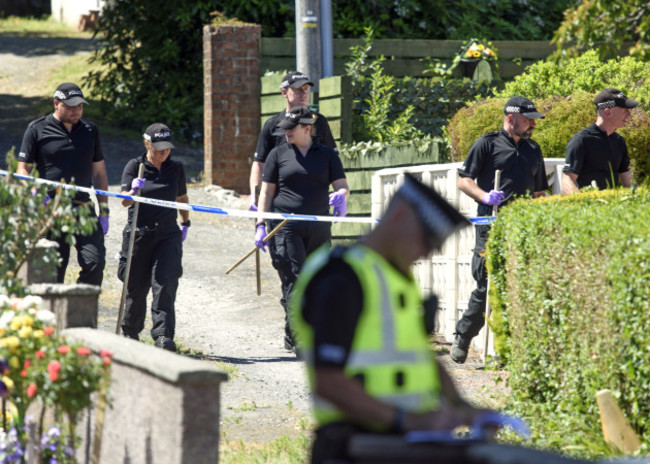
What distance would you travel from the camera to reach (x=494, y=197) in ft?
26.4

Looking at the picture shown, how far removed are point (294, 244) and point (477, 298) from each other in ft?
4.73

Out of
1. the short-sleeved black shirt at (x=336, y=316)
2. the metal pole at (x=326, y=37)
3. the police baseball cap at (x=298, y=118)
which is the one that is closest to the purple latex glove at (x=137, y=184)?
the police baseball cap at (x=298, y=118)

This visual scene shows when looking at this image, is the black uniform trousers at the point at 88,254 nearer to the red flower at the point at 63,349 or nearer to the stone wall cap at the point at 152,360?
the stone wall cap at the point at 152,360

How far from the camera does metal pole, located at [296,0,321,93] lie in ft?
40.3

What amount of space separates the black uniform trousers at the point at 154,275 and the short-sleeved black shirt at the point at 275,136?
1095mm

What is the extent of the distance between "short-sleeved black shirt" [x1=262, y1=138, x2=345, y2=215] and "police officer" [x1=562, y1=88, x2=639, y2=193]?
1821mm

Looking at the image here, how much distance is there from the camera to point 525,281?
636 cm

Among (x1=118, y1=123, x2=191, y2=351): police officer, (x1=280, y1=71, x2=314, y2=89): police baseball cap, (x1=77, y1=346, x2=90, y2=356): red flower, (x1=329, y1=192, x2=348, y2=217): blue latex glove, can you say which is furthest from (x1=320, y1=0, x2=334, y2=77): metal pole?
(x1=77, y1=346, x2=90, y2=356): red flower

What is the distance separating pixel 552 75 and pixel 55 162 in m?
5.62

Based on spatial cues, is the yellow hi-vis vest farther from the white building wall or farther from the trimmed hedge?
the white building wall

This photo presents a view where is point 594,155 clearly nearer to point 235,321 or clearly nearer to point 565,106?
point 565,106

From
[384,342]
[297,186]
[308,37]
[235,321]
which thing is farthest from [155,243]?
[384,342]

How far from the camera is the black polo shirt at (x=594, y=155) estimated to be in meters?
8.36

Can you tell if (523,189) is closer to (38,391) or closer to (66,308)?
(66,308)
